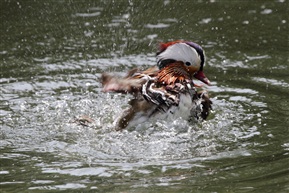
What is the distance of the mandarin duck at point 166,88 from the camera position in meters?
5.54

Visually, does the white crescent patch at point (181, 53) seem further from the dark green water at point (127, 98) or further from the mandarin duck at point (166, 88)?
the dark green water at point (127, 98)

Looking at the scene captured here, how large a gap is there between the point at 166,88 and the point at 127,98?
4.52 feet

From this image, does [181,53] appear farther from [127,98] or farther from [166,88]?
[127,98]

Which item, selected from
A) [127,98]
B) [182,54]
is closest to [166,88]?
[182,54]

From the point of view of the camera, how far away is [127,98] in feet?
22.7

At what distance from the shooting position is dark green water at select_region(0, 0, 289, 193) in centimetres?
473

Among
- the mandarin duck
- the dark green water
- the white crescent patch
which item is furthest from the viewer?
the white crescent patch

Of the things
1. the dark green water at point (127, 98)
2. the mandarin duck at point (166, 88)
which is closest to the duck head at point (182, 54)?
the mandarin duck at point (166, 88)

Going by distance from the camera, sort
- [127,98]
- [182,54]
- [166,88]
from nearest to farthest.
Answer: [166,88] < [182,54] < [127,98]

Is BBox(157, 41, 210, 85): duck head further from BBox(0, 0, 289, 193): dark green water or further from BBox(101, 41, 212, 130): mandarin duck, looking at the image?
BBox(0, 0, 289, 193): dark green water

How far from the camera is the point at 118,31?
28.7 ft

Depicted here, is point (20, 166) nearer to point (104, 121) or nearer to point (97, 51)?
point (104, 121)

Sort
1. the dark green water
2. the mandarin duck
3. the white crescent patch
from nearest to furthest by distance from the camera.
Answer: the dark green water < the mandarin duck < the white crescent patch

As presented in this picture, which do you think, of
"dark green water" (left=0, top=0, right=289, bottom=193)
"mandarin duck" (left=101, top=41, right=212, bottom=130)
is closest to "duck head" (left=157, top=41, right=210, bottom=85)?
"mandarin duck" (left=101, top=41, right=212, bottom=130)
